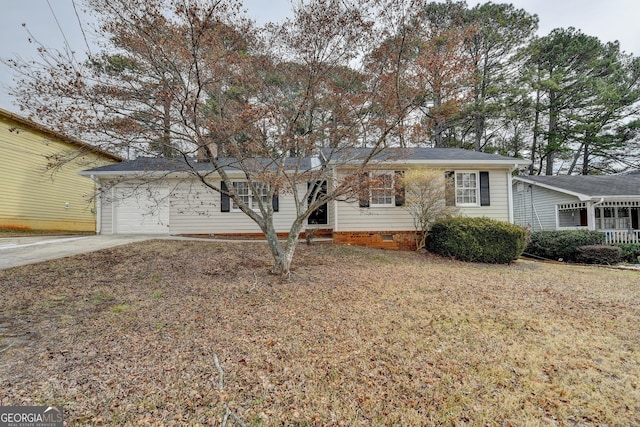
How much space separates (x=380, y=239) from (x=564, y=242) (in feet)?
21.3

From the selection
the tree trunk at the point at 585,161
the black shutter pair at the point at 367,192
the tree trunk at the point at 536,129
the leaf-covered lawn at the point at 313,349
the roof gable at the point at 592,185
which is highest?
the tree trunk at the point at 536,129

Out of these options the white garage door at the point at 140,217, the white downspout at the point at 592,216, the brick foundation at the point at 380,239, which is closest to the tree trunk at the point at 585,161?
the white downspout at the point at 592,216

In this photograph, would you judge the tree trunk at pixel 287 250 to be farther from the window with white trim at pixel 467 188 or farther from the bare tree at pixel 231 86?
the window with white trim at pixel 467 188

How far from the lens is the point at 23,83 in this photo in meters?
4.54

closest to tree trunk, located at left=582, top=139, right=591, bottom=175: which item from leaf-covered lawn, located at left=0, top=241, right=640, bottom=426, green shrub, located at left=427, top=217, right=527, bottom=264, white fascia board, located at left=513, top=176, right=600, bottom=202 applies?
white fascia board, located at left=513, top=176, right=600, bottom=202

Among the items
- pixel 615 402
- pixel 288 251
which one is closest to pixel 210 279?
pixel 288 251

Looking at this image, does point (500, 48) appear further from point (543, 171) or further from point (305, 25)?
point (305, 25)

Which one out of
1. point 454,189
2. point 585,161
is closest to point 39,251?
point 454,189

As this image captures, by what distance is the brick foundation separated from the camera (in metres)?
10.7

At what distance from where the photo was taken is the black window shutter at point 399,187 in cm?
907

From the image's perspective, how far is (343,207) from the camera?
10.7 meters

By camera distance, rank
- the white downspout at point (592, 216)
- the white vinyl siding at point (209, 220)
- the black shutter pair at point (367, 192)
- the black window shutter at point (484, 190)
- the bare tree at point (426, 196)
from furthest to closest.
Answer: the white downspout at point (592, 216) < the white vinyl siding at point (209, 220) < the black window shutter at point (484, 190) < the bare tree at point (426, 196) < the black shutter pair at point (367, 192)

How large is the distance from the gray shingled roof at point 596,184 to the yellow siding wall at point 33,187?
18690 millimetres

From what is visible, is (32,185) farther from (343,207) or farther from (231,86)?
(343,207)
